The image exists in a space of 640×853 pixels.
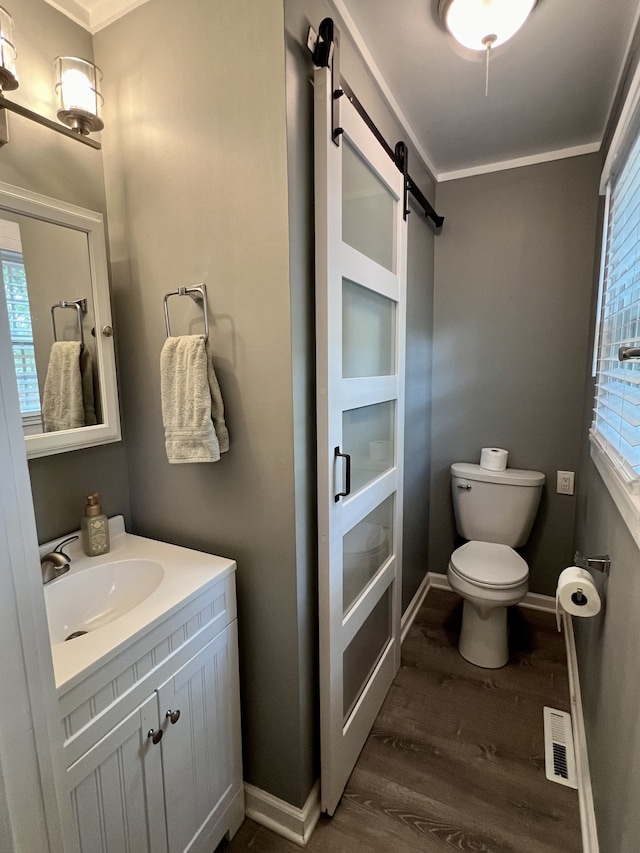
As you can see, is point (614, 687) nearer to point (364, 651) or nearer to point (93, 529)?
point (364, 651)

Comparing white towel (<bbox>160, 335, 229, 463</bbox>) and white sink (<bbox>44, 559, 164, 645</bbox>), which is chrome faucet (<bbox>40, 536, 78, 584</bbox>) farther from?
white towel (<bbox>160, 335, 229, 463</bbox>)

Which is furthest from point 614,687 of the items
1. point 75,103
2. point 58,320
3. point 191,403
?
point 75,103

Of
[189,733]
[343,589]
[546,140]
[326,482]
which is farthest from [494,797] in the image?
[546,140]

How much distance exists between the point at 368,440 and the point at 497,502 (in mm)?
1123

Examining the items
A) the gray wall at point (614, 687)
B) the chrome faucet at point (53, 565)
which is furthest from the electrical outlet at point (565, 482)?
the chrome faucet at point (53, 565)

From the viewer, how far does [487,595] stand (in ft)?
6.15

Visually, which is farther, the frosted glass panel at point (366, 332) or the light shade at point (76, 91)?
the frosted glass panel at point (366, 332)

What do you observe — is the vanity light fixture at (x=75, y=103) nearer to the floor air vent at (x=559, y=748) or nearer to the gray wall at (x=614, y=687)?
the gray wall at (x=614, y=687)

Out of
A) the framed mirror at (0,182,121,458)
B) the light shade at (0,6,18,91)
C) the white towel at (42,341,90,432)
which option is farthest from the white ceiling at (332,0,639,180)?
the white towel at (42,341,90,432)

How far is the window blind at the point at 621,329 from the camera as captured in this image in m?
1.12

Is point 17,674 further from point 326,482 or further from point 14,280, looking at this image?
point 14,280

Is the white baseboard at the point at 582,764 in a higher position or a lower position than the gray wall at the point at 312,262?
lower

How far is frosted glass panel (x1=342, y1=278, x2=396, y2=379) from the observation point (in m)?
1.33

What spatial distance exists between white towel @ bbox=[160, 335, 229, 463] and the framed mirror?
0.29m
